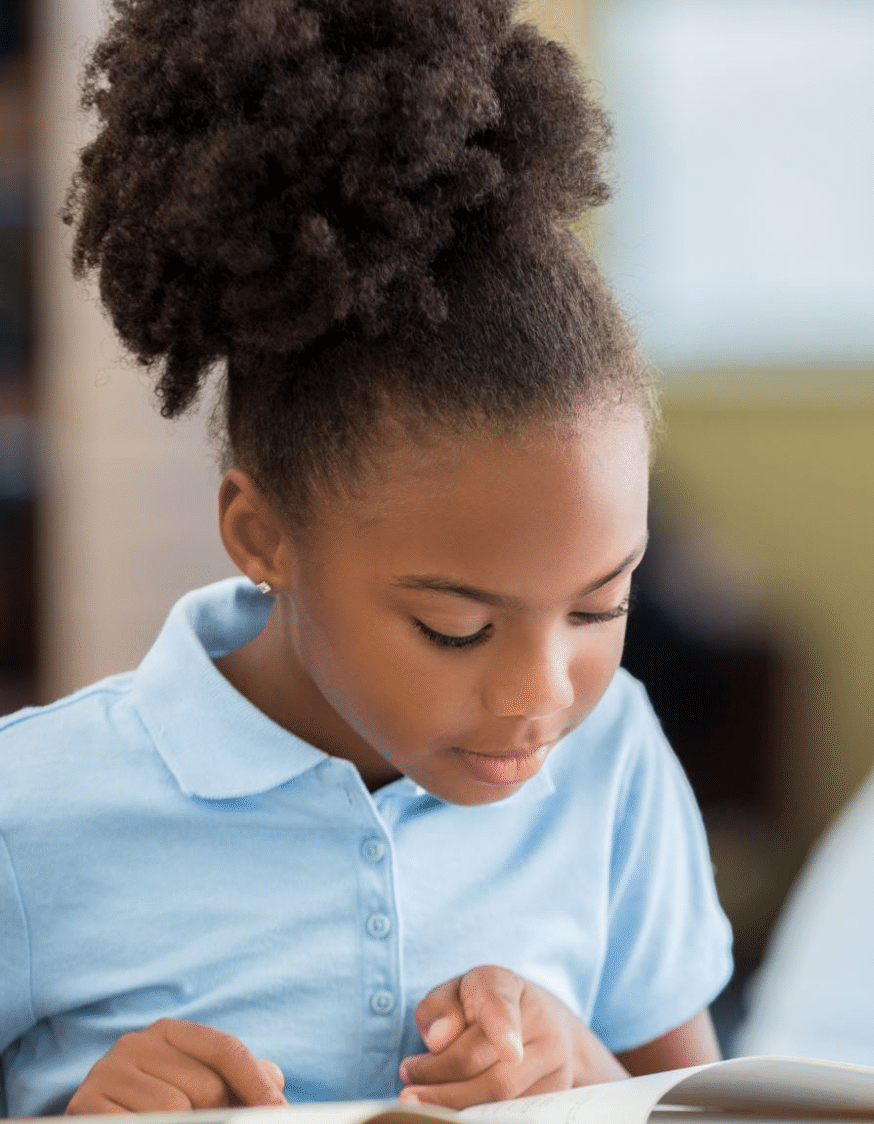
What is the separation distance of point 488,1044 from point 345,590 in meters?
0.20

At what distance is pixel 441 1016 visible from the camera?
0.63 m

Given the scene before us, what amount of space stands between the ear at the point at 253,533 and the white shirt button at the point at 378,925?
0.16 meters

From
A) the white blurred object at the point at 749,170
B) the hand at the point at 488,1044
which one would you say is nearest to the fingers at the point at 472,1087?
the hand at the point at 488,1044

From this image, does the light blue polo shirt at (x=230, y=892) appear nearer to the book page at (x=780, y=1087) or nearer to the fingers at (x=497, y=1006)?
the fingers at (x=497, y=1006)

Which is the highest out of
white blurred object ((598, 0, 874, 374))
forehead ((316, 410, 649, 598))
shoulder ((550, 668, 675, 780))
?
white blurred object ((598, 0, 874, 374))

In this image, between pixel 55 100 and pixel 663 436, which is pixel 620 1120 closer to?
pixel 663 436

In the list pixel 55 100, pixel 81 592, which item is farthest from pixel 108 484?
pixel 55 100

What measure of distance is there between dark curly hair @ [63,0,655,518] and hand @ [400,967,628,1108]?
220 mm

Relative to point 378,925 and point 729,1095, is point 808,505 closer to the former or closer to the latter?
point 378,925

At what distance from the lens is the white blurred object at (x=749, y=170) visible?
2.79m

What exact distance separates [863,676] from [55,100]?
5.43 feet

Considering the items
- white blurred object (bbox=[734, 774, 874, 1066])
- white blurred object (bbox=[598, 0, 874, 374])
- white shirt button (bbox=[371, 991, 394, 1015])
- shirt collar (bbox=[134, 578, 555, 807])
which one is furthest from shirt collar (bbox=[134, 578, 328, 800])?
white blurred object (bbox=[598, 0, 874, 374])

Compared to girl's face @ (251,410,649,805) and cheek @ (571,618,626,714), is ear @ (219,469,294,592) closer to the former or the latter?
girl's face @ (251,410,649,805)

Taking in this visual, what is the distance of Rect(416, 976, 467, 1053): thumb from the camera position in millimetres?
622
